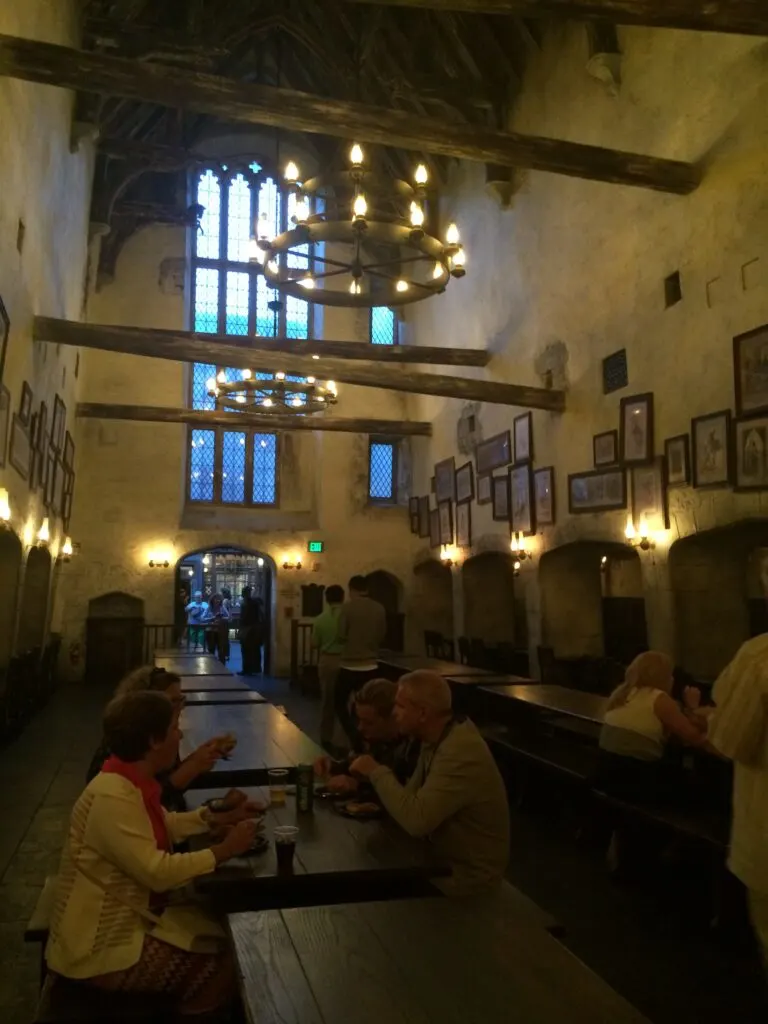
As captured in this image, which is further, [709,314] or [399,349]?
[399,349]

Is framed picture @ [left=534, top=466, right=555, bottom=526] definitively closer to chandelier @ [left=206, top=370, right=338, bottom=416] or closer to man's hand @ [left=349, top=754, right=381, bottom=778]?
chandelier @ [left=206, top=370, right=338, bottom=416]

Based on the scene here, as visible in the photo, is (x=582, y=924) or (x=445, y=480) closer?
(x=582, y=924)

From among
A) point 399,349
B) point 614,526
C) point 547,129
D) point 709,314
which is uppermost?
point 547,129

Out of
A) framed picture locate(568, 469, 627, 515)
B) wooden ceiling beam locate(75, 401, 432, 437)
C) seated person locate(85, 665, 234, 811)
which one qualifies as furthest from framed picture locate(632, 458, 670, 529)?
wooden ceiling beam locate(75, 401, 432, 437)

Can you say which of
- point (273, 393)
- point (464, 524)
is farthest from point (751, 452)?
point (273, 393)

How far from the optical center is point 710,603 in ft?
25.2

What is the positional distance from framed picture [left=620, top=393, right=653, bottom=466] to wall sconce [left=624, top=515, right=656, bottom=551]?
0.63m

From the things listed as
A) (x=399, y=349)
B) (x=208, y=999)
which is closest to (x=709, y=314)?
(x=399, y=349)

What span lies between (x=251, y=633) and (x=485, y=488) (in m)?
6.01

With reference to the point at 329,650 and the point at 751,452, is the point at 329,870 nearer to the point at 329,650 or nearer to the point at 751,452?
the point at 329,650

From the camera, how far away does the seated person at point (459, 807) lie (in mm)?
2516

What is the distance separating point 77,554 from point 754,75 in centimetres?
1259

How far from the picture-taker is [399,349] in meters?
11.6

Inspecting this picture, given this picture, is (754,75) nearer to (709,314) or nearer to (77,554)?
(709,314)
